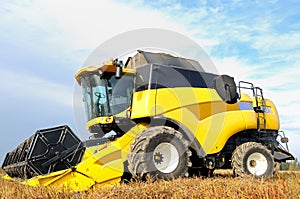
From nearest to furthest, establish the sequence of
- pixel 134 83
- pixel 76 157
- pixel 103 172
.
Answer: pixel 103 172, pixel 76 157, pixel 134 83

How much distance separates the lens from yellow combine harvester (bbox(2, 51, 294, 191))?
19.5 ft

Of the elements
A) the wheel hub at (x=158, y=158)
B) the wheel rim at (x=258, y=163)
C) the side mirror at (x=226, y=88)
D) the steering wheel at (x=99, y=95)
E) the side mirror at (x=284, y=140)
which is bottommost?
the wheel rim at (x=258, y=163)

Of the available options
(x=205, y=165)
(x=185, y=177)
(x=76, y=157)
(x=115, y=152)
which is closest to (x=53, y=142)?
(x=76, y=157)

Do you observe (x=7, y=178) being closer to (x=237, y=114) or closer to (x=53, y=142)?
(x=53, y=142)

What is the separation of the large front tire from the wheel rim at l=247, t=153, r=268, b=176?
7.02ft

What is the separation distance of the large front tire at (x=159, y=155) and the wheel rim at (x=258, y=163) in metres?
2.14

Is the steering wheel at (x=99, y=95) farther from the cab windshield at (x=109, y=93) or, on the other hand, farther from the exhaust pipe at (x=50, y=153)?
the exhaust pipe at (x=50, y=153)

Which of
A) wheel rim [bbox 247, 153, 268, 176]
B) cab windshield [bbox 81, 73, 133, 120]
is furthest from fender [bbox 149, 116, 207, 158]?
wheel rim [bbox 247, 153, 268, 176]

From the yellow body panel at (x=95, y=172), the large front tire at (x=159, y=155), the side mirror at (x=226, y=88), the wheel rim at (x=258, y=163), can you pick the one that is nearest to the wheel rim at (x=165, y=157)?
the large front tire at (x=159, y=155)

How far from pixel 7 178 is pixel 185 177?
394cm

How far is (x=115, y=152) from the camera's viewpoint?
6.20 meters

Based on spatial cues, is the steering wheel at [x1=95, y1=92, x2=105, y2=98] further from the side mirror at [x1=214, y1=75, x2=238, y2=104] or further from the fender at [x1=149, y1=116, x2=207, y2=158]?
the side mirror at [x1=214, y1=75, x2=238, y2=104]

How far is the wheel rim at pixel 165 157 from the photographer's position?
623 centimetres

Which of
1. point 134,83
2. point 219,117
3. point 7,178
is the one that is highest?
point 134,83
